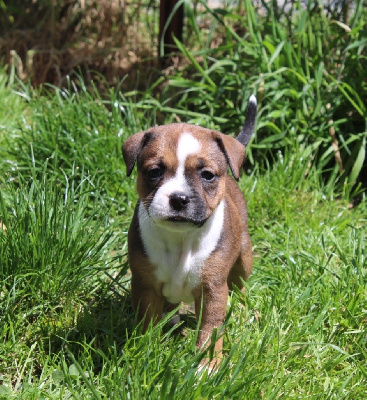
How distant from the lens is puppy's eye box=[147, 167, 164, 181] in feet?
9.96

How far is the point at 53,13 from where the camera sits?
274 inches

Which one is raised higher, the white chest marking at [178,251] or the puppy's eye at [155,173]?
the puppy's eye at [155,173]

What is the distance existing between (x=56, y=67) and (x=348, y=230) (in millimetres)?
3767

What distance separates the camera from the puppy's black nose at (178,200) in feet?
9.45

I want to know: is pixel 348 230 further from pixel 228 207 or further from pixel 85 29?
pixel 85 29

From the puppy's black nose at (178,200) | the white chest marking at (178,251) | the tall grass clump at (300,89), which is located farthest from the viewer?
the tall grass clump at (300,89)

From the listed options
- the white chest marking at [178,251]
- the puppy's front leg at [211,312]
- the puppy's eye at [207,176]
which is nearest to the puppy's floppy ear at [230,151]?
the puppy's eye at [207,176]

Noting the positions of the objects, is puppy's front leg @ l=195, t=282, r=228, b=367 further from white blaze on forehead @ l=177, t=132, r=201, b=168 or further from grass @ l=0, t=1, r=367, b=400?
white blaze on forehead @ l=177, t=132, r=201, b=168

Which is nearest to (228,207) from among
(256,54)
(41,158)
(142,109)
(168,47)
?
(41,158)

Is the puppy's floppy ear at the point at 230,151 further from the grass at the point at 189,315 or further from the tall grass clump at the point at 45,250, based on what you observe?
the tall grass clump at the point at 45,250

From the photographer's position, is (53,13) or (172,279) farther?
(53,13)

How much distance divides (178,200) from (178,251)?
1.39 feet

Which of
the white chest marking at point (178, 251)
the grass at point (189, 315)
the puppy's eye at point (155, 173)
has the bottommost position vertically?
the grass at point (189, 315)

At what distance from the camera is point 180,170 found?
298 cm
